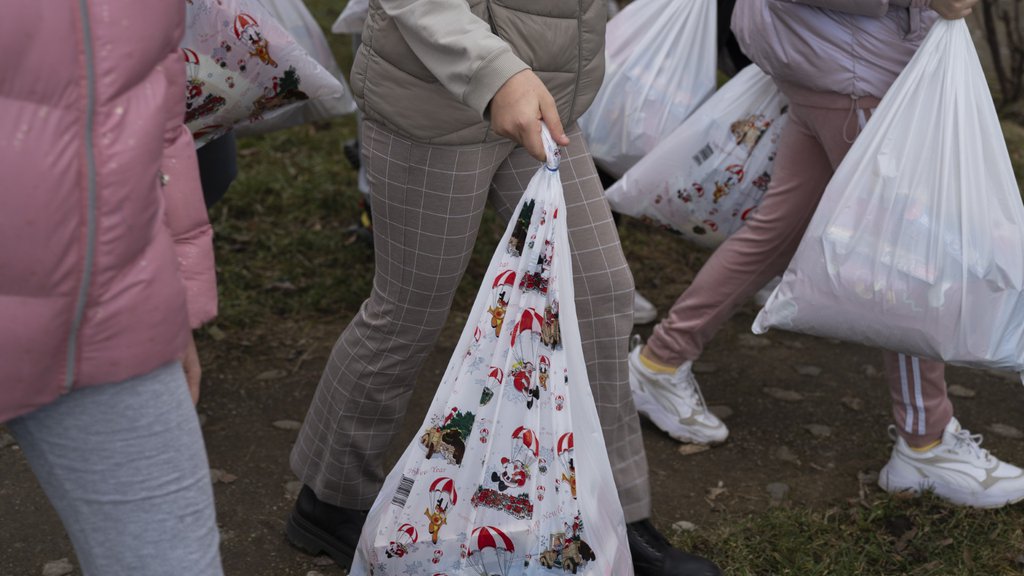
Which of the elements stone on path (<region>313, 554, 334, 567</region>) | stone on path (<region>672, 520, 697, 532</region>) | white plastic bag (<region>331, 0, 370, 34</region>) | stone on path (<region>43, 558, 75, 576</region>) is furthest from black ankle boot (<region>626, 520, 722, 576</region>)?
white plastic bag (<region>331, 0, 370, 34</region>)

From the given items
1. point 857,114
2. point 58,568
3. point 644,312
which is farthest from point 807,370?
point 58,568

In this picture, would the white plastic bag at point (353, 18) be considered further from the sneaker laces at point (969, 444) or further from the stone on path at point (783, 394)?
the sneaker laces at point (969, 444)

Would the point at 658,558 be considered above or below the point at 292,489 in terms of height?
above

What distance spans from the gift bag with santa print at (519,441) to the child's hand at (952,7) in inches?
42.9

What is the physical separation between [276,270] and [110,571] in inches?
111

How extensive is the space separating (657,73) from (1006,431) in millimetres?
1400

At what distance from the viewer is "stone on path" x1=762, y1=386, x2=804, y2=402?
3576 millimetres

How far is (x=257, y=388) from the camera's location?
3.52 m

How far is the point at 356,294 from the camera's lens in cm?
407

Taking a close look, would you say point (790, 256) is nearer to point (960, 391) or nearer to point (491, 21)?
point (960, 391)

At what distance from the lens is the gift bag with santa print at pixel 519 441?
6.72 feet

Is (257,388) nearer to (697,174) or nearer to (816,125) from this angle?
(697,174)

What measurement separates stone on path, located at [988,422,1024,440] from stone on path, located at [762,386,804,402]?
0.53 metres

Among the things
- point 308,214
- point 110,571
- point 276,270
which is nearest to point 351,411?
point 110,571
